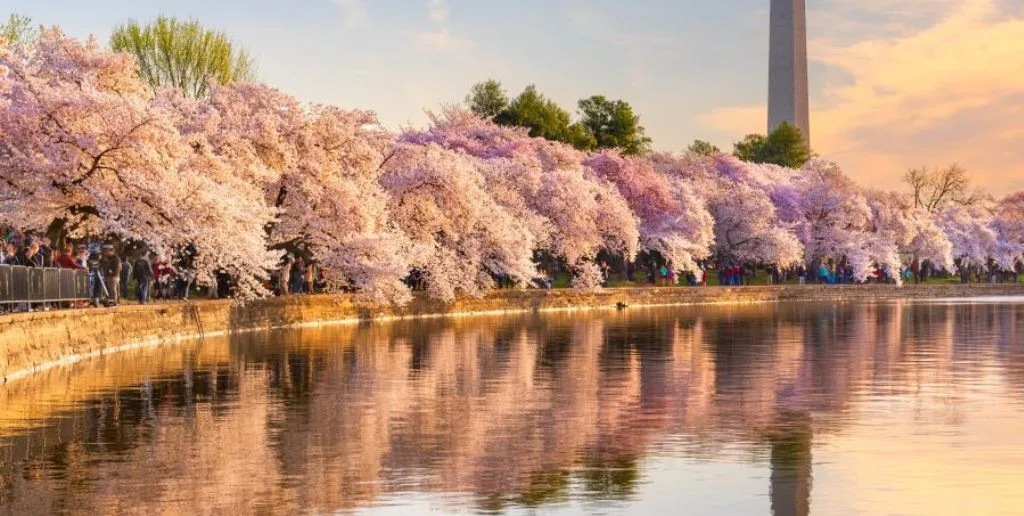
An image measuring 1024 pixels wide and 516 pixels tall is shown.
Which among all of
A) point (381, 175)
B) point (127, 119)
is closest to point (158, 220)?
point (127, 119)

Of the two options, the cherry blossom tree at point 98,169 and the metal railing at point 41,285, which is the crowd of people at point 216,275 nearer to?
the metal railing at point 41,285

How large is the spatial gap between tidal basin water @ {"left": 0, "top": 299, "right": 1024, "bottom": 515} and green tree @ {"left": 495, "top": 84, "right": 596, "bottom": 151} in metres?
98.4

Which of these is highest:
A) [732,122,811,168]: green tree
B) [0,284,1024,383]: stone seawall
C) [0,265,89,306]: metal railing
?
[732,122,811,168]: green tree

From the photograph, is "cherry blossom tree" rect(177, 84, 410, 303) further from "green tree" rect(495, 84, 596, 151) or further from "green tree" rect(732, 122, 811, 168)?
"green tree" rect(732, 122, 811, 168)

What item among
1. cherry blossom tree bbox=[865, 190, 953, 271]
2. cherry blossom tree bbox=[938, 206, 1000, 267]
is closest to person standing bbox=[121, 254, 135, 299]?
cherry blossom tree bbox=[865, 190, 953, 271]

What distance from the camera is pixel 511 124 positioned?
14525 centimetres

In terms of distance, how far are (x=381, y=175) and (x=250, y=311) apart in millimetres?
18465

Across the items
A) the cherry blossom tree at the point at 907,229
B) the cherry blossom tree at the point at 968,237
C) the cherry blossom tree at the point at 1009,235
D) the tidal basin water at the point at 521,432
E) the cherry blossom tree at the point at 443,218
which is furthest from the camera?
the cherry blossom tree at the point at 1009,235

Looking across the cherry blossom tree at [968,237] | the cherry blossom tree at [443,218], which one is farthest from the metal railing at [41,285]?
the cherry blossom tree at [968,237]

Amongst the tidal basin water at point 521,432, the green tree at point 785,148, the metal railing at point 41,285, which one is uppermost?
the green tree at point 785,148

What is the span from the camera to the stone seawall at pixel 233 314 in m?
37.6

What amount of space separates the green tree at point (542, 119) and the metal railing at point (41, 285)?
3811 inches

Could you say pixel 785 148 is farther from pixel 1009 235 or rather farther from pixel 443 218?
pixel 443 218

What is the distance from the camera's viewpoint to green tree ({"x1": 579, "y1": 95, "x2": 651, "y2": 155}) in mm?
153125
